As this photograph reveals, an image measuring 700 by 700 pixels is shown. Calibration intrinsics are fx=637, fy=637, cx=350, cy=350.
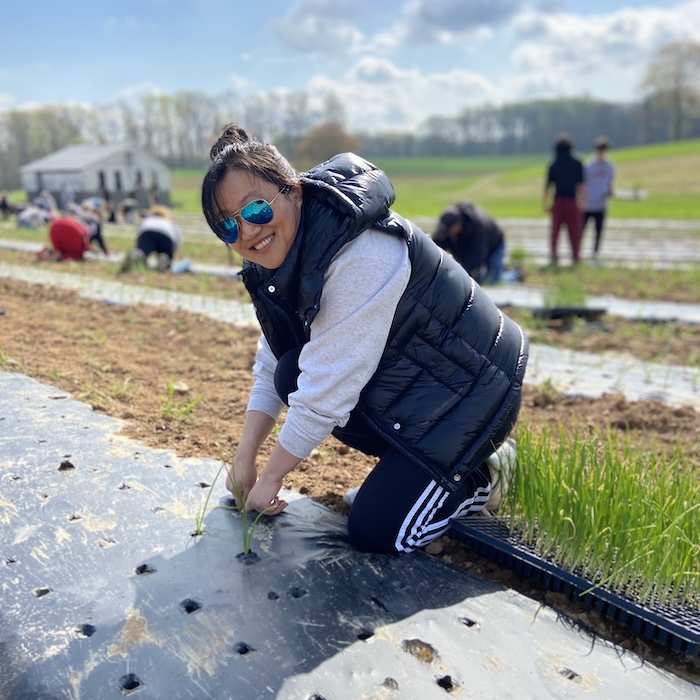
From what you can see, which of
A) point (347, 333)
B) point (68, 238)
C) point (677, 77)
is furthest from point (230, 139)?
point (677, 77)

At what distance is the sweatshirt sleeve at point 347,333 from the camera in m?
1.58

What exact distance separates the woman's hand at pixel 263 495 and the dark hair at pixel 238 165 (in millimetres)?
692

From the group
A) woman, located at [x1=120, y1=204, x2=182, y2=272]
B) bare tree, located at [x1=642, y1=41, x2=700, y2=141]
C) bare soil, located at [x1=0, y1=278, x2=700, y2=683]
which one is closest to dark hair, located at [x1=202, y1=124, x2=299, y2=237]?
bare soil, located at [x1=0, y1=278, x2=700, y2=683]

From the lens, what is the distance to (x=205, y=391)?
2.97 metres

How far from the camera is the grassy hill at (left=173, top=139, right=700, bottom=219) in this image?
76.5 ft

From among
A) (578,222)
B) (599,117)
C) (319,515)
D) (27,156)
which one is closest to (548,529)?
(319,515)

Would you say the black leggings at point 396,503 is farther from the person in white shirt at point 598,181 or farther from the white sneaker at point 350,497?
the person in white shirt at point 598,181

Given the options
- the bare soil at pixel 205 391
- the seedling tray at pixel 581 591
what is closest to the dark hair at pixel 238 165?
the bare soil at pixel 205 391

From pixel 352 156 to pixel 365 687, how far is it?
1.29 meters

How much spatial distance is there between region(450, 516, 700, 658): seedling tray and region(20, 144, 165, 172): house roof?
42.8 metres

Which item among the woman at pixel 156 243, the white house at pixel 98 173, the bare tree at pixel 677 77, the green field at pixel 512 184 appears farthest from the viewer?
the bare tree at pixel 677 77

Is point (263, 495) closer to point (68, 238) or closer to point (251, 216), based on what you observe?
point (251, 216)

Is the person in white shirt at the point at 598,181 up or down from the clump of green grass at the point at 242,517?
up

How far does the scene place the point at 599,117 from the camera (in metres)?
84.5
